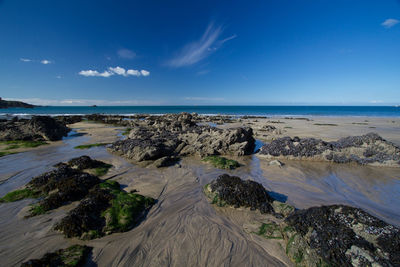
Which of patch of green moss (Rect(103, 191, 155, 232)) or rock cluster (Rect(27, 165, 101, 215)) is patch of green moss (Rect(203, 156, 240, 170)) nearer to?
patch of green moss (Rect(103, 191, 155, 232))

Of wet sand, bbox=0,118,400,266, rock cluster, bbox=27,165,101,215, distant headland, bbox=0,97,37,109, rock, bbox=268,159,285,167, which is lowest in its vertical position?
wet sand, bbox=0,118,400,266

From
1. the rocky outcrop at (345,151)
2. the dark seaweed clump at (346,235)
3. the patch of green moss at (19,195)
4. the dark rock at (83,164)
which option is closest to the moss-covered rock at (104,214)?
the patch of green moss at (19,195)

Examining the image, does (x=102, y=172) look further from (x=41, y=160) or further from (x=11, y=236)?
(x=41, y=160)

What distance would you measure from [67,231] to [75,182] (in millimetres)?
2439

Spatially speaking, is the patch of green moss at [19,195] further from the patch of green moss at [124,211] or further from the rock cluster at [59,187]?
the patch of green moss at [124,211]

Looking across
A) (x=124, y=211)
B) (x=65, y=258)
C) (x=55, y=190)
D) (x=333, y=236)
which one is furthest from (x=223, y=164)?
(x=55, y=190)

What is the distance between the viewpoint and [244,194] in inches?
205

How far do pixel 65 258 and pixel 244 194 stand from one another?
475 cm

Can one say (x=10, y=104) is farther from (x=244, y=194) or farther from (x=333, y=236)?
(x=333, y=236)

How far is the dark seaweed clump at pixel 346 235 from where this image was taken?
2.75 metres

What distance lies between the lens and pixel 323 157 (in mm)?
9117

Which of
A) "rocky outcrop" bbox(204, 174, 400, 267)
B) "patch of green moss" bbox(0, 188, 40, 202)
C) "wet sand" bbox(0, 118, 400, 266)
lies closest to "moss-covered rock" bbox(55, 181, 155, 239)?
"wet sand" bbox(0, 118, 400, 266)

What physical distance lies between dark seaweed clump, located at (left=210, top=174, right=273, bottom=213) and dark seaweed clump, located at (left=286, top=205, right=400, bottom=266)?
1.13 m

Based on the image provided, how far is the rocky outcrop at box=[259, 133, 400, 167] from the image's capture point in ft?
27.7
